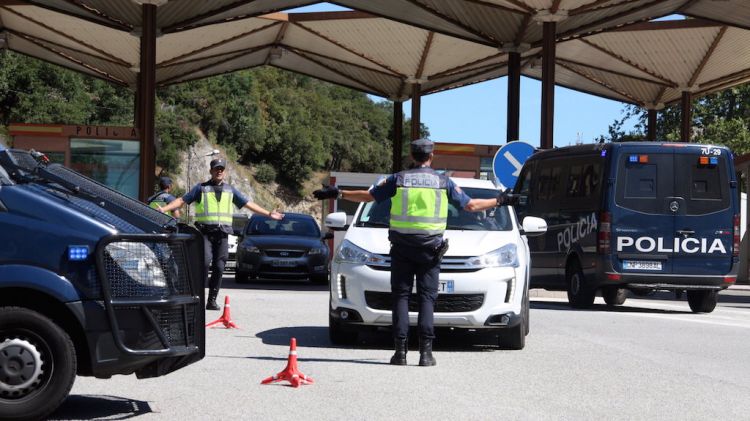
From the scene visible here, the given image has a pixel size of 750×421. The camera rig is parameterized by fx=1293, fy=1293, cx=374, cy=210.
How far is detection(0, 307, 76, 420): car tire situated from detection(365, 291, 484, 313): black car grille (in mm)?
4810

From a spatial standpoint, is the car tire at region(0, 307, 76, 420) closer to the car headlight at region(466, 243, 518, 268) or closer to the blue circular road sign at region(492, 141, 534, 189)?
the car headlight at region(466, 243, 518, 268)

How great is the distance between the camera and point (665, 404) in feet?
27.2

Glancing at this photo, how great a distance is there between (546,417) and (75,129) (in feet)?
77.8

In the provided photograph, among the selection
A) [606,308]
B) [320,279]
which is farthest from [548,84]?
[606,308]

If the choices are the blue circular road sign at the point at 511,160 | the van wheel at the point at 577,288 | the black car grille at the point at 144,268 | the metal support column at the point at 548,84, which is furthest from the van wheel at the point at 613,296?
the black car grille at the point at 144,268

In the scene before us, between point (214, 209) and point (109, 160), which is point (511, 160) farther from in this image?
point (109, 160)

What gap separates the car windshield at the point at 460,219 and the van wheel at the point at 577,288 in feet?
21.1

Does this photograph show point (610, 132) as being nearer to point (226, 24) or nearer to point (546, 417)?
point (226, 24)

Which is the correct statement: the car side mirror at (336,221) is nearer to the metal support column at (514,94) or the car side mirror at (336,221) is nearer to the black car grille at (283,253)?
the black car grille at (283,253)

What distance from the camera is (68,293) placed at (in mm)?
6867

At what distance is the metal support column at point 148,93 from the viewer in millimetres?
33469

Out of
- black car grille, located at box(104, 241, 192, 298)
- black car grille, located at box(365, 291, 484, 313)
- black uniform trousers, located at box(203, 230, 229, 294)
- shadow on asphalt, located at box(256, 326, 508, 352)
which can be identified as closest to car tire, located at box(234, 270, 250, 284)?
black uniform trousers, located at box(203, 230, 229, 294)

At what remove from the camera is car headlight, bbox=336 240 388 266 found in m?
11.5

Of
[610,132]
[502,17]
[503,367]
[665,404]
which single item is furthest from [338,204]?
[610,132]
